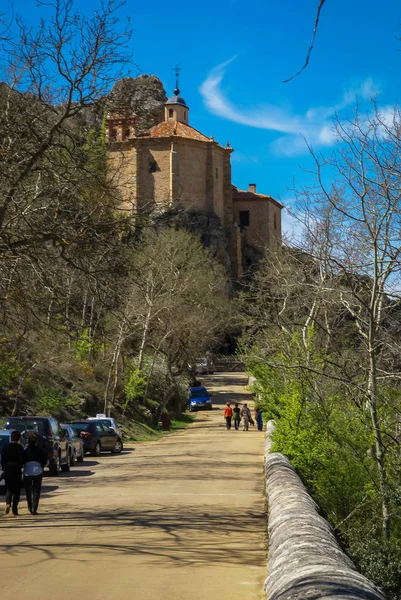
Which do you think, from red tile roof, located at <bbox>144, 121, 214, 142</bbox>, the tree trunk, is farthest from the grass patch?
red tile roof, located at <bbox>144, 121, 214, 142</bbox>

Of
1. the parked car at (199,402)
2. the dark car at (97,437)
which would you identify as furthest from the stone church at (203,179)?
the dark car at (97,437)

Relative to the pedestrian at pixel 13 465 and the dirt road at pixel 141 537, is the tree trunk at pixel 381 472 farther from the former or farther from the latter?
the pedestrian at pixel 13 465

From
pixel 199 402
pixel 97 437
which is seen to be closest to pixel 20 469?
pixel 97 437

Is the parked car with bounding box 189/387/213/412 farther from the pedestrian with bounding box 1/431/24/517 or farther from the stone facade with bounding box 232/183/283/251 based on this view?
the stone facade with bounding box 232/183/283/251

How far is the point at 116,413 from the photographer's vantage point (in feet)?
150

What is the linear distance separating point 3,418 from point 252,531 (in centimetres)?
2199

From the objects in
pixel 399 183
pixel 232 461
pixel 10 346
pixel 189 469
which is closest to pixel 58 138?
pixel 399 183

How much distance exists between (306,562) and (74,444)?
71.1 ft

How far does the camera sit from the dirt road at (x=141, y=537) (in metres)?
8.76

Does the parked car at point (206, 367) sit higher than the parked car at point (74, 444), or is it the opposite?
the parked car at point (206, 367)

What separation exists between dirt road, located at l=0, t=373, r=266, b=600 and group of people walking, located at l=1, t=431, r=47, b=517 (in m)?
0.32

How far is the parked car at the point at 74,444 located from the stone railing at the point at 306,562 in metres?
16.2

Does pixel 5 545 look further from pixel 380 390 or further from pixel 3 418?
pixel 3 418

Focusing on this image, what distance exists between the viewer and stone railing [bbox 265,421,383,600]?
5445mm
